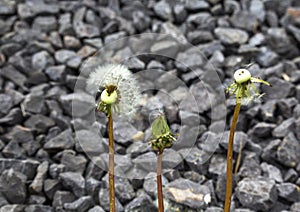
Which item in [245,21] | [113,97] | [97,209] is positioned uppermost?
[245,21]

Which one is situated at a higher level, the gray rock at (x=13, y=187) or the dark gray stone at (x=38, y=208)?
the gray rock at (x=13, y=187)

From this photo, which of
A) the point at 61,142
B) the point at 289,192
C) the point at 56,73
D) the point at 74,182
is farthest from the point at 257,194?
the point at 56,73

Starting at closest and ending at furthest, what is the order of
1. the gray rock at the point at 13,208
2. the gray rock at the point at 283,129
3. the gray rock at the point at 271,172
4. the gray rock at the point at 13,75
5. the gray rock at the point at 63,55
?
the gray rock at the point at 13,208, the gray rock at the point at 271,172, the gray rock at the point at 283,129, the gray rock at the point at 13,75, the gray rock at the point at 63,55

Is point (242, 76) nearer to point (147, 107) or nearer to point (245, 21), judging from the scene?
point (147, 107)

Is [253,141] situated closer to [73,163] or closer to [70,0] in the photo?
[73,163]

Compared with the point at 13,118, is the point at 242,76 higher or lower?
higher

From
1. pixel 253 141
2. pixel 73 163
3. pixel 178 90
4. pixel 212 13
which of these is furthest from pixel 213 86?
pixel 73 163

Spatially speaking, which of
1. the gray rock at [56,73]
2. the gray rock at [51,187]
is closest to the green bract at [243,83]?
the gray rock at [51,187]

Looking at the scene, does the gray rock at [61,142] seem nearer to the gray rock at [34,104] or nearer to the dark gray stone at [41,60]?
the gray rock at [34,104]
